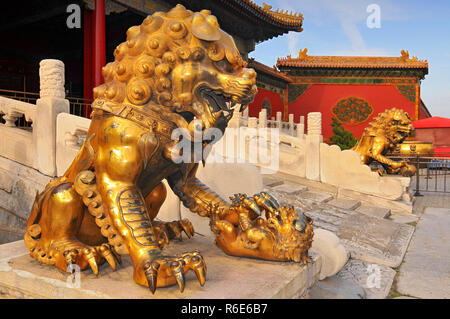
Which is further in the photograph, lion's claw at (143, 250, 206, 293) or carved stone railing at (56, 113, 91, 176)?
carved stone railing at (56, 113, 91, 176)

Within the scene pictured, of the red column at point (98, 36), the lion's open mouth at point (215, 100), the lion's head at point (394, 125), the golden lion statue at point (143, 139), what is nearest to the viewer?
the golden lion statue at point (143, 139)

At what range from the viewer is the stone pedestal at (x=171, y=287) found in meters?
1.26

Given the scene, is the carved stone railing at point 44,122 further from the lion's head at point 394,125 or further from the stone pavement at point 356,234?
the lion's head at point 394,125

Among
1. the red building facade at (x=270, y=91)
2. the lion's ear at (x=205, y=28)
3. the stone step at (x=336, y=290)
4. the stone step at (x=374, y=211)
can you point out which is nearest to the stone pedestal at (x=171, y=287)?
the stone step at (x=336, y=290)

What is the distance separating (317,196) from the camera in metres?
4.84

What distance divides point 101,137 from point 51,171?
2.42 meters

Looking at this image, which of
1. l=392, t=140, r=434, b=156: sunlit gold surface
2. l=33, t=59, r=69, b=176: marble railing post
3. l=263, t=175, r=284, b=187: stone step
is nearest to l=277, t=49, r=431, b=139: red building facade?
l=392, t=140, r=434, b=156: sunlit gold surface

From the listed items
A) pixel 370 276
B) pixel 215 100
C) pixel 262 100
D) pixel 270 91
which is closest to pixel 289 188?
pixel 370 276

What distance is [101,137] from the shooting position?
1.35m

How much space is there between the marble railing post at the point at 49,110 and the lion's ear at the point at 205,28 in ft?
8.32

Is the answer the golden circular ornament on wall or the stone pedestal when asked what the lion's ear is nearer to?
the golden circular ornament on wall

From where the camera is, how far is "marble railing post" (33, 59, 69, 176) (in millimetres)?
3371

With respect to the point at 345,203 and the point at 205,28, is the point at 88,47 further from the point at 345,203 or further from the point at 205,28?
the point at 205,28
